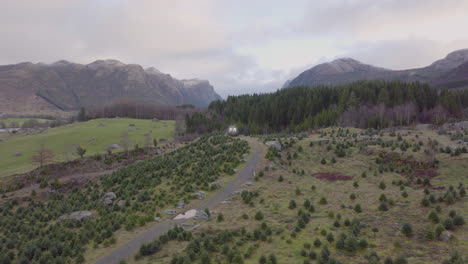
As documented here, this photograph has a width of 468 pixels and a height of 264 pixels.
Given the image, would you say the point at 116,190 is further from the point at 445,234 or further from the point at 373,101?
the point at 373,101

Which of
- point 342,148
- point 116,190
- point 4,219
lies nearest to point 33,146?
point 4,219

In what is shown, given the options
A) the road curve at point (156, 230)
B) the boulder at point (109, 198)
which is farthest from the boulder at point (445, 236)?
the boulder at point (109, 198)

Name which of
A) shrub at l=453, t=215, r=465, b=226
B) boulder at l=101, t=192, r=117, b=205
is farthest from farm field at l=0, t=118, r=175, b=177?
shrub at l=453, t=215, r=465, b=226

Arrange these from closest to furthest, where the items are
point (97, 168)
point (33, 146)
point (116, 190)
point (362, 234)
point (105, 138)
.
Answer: point (362, 234) < point (116, 190) < point (97, 168) < point (33, 146) < point (105, 138)

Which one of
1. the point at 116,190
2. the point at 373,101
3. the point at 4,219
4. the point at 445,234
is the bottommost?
the point at 4,219

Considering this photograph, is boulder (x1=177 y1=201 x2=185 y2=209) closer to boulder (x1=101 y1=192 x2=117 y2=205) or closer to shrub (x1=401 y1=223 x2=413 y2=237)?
boulder (x1=101 y1=192 x2=117 y2=205)

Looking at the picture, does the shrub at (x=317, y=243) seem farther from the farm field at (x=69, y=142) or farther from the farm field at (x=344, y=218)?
the farm field at (x=69, y=142)

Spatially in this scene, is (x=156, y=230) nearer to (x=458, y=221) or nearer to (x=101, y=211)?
(x=101, y=211)
